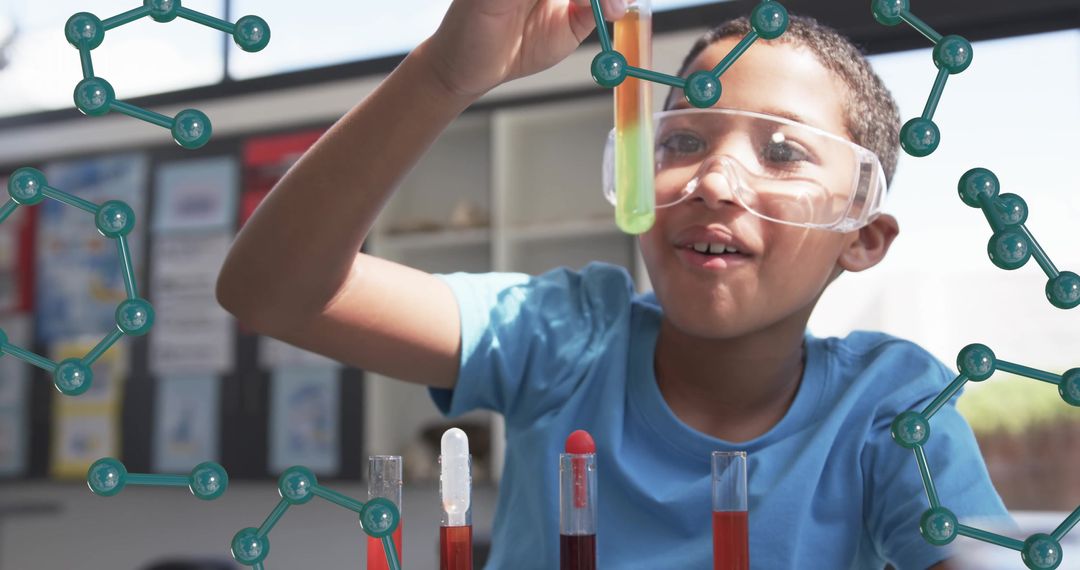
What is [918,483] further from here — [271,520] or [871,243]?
[271,520]

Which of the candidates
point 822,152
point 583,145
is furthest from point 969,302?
point 822,152

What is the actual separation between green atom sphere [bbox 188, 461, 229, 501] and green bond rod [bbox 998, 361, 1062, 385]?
0.34 metres

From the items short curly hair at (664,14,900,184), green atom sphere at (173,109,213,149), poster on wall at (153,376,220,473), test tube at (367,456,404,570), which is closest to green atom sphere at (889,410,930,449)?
test tube at (367,456,404,570)

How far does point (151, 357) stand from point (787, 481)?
11.8 feet

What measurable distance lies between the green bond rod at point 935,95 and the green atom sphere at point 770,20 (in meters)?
0.07

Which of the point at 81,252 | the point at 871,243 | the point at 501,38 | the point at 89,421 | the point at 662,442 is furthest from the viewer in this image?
the point at 81,252

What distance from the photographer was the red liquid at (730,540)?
440 millimetres

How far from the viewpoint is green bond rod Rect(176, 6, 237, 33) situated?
449 millimetres

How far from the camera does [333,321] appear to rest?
2.56ft

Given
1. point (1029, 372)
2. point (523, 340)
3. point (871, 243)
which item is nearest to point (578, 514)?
point (1029, 372)

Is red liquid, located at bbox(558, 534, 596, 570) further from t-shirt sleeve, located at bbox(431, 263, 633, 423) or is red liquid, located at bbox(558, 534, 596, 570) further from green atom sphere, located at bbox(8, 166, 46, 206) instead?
t-shirt sleeve, located at bbox(431, 263, 633, 423)
